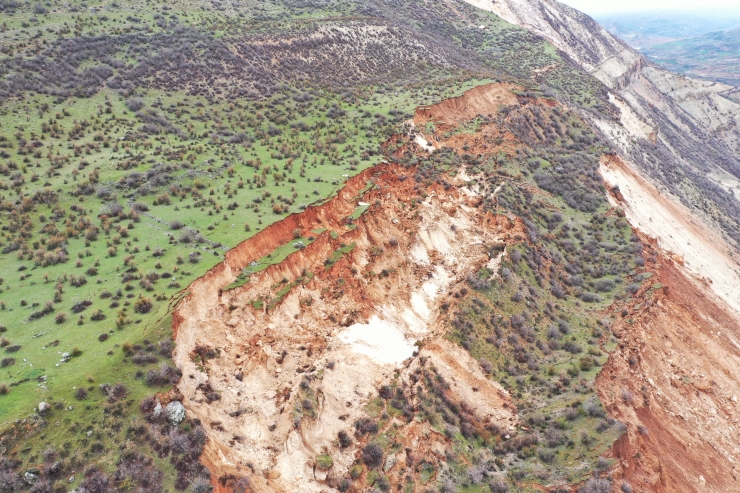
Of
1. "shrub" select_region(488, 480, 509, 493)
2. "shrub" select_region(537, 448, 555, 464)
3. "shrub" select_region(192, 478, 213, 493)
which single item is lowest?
"shrub" select_region(488, 480, 509, 493)

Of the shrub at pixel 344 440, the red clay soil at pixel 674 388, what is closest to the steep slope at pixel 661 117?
the red clay soil at pixel 674 388

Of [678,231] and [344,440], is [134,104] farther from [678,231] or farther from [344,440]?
[678,231]

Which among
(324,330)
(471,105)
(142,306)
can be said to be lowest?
(324,330)

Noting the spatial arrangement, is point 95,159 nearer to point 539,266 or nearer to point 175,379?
point 175,379

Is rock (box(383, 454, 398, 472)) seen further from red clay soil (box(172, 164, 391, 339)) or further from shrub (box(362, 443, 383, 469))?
red clay soil (box(172, 164, 391, 339))

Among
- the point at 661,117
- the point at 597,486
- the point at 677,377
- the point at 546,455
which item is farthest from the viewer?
the point at 661,117

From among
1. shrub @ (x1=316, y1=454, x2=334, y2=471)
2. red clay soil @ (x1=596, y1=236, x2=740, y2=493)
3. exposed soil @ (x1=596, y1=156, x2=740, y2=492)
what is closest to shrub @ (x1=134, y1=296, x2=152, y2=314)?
→ shrub @ (x1=316, y1=454, x2=334, y2=471)

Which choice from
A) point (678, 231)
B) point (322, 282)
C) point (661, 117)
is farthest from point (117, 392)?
point (661, 117)
